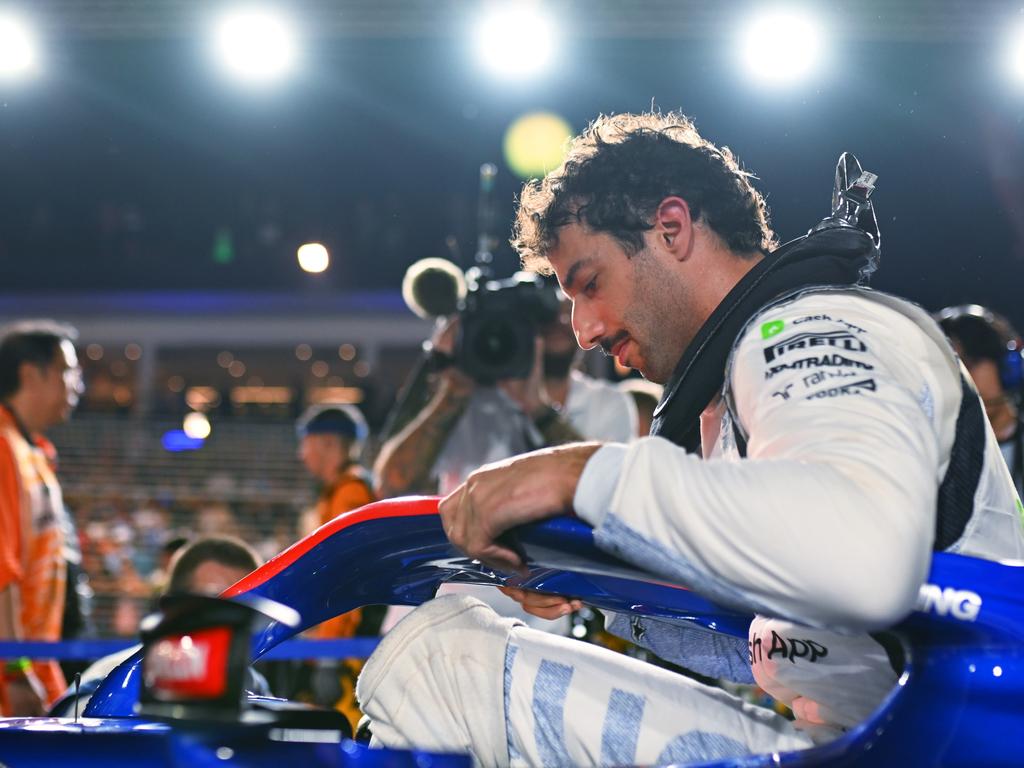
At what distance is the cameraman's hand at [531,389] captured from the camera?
3.31 m

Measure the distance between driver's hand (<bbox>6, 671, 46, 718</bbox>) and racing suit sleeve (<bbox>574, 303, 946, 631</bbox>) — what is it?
2.80 m

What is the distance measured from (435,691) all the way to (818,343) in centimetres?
58

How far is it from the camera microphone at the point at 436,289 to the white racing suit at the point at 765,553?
1.97m

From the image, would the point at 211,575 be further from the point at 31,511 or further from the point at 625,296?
the point at 625,296

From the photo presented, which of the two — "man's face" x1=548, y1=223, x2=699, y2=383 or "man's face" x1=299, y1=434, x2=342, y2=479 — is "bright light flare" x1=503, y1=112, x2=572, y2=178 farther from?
"man's face" x1=548, y1=223, x2=699, y2=383

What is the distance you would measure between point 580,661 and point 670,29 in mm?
5433

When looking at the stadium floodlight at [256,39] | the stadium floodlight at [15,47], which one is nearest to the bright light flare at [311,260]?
the stadium floodlight at [15,47]

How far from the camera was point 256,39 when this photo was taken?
20.5 feet

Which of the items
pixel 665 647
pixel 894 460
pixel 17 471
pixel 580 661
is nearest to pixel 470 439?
pixel 17 471

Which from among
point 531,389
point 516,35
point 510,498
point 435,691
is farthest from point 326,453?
point 510,498

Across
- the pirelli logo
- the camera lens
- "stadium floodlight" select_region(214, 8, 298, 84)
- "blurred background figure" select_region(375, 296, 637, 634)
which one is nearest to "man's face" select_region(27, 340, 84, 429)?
"blurred background figure" select_region(375, 296, 637, 634)

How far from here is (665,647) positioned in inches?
61.0

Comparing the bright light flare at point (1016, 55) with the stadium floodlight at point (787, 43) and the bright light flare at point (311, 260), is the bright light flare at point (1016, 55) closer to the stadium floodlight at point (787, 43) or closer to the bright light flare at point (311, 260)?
the stadium floodlight at point (787, 43)

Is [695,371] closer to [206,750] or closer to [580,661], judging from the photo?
[580,661]
